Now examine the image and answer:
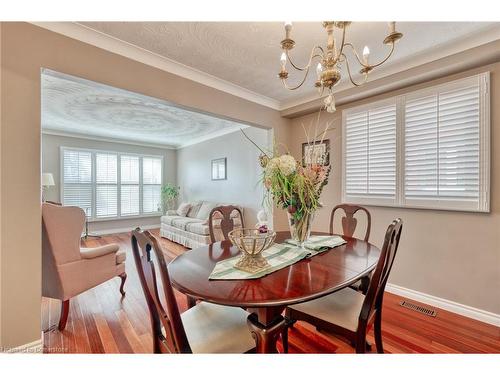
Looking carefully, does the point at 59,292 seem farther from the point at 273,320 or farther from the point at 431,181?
the point at 431,181

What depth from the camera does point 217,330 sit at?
1.10 m

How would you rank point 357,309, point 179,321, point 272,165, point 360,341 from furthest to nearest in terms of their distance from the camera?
point 272,165
point 357,309
point 360,341
point 179,321

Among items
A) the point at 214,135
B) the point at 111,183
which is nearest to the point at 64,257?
the point at 214,135

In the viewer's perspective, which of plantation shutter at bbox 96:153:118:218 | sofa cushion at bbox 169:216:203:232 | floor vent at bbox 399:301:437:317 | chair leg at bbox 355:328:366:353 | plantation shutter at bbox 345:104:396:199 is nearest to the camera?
chair leg at bbox 355:328:366:353

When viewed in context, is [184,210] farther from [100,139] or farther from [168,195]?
[100,139]

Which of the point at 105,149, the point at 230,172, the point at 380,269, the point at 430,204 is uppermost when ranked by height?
the point at 105,149

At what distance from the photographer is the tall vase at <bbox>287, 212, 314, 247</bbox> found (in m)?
1.54

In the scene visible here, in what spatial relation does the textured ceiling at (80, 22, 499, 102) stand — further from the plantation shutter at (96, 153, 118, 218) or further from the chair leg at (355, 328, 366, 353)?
the plantation shutter at (96, 153, 118, 218)

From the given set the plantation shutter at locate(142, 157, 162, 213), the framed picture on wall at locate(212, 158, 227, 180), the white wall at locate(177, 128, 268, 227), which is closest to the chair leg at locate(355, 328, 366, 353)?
the white wall at locate(177, 128, 268, 227)

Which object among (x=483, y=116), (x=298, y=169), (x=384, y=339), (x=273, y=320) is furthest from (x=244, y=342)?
(x=483, y=116)

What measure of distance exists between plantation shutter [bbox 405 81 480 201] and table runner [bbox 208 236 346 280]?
1.21 m

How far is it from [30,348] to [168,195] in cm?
534

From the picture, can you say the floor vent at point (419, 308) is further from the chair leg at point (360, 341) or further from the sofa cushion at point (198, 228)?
the sofa cushion at point (198, 228)

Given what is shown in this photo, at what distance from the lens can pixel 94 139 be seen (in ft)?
18.5
